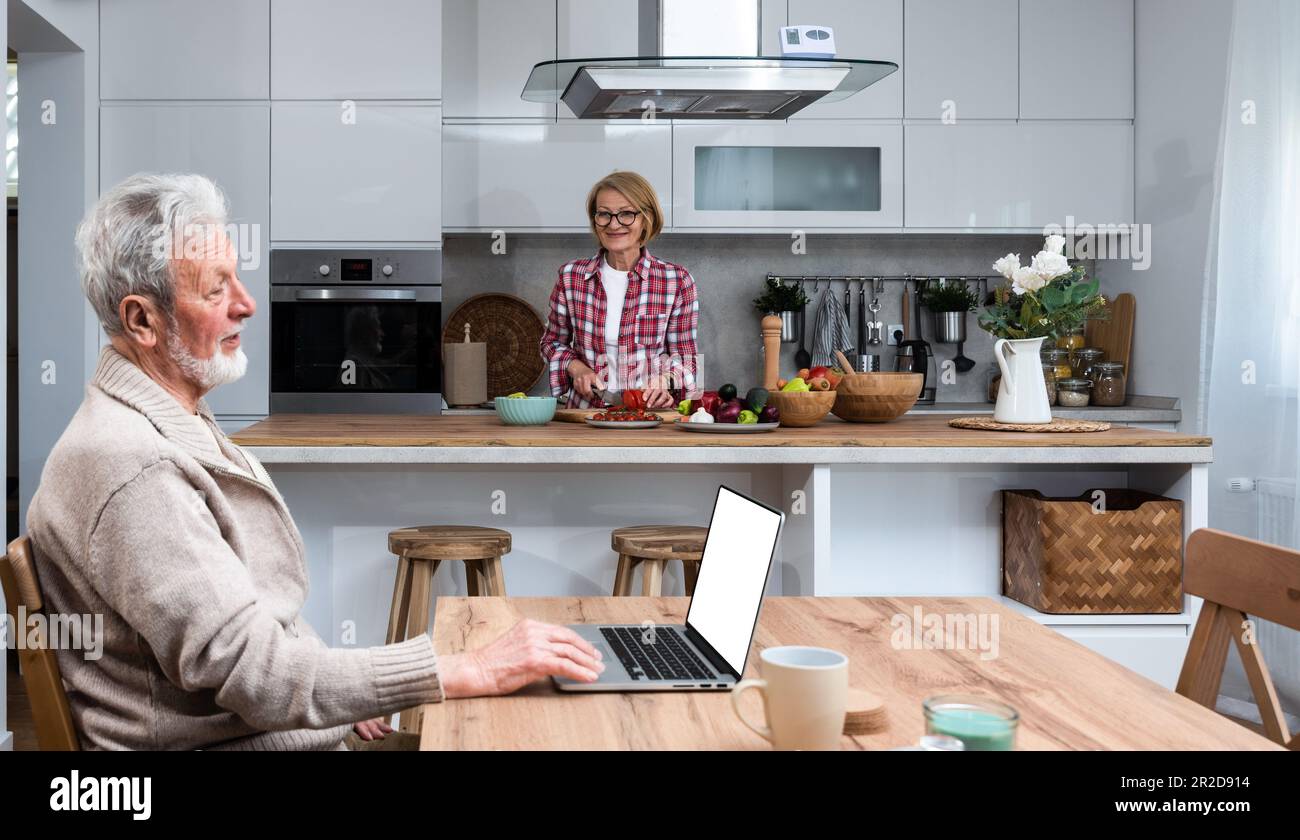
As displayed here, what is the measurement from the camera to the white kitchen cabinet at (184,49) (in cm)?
418

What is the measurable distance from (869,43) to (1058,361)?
148cm

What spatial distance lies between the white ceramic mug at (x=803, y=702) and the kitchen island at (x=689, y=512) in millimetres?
1803

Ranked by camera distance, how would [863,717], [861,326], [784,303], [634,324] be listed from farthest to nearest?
[861,326], [784,303], [634,324], [863,717]

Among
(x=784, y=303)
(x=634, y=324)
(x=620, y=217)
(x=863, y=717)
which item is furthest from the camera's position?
(x=784, y=303)

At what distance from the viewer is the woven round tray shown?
477 cm

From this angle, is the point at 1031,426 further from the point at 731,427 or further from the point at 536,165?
the point at 536,165

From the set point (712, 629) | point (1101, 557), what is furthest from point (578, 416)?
point (712, 629)

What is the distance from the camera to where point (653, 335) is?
12.8ft

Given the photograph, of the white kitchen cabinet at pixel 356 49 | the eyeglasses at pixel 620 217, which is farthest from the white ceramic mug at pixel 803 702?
the white kitchen cabinet at pixel 356 49

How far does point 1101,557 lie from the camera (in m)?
2.72

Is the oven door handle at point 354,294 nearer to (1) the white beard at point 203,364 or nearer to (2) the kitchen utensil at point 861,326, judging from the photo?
(2) the kitchen utensil at point 861,326
